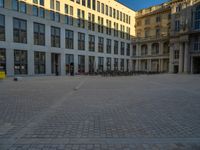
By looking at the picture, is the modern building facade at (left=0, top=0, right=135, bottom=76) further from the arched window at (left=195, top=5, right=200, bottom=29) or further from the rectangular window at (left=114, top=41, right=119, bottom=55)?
the arched window at (left=195, top=5, right=200, bottom=29)

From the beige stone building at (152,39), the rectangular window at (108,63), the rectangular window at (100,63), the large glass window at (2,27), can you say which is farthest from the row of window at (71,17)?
the rectangular window at (100,63)

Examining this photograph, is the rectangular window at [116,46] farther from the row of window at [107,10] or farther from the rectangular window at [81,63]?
the rectangular window at [81,63]

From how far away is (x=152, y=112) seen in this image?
22.7ft

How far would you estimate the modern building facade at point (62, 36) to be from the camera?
1236 inches

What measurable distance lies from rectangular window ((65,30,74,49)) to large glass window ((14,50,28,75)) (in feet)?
35.7

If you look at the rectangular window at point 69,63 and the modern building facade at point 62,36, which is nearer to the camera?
the modern building facade at point 62,36

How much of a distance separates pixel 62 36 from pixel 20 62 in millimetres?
11555

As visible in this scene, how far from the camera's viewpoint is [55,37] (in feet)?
127

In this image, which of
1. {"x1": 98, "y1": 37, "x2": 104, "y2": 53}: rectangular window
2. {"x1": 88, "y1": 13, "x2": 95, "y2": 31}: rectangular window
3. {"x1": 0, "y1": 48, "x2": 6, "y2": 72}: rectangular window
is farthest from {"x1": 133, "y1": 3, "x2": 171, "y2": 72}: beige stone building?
{"x1": 0, "y1": 48, "x2": 6, "y2": 72}: rectangular window

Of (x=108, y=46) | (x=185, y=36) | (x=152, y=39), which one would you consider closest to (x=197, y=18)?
(x=185, y=36)

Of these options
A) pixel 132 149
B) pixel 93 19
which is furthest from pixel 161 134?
pixel 93 19

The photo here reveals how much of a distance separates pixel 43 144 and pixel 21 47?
32.3 meters

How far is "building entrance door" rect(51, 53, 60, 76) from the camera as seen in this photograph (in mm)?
39750

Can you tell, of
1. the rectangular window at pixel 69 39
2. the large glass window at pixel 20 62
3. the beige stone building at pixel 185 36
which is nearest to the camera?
the large glass window at pixel 20 62
